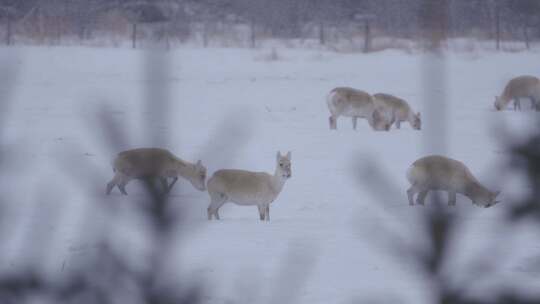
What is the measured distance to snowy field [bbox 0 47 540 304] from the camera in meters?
2.01

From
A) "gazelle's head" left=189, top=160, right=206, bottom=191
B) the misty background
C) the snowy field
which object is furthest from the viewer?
"gazelle's head" left=189, top=160, right=206, bottom=191

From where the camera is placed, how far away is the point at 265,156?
16.1 metres

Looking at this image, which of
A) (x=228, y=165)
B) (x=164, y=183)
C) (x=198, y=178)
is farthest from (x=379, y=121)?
(x=164, y=183)

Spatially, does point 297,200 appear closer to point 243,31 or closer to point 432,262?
point 432,262

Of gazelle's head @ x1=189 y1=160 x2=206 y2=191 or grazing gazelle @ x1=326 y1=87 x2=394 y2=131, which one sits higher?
grazing gazelle @ x1=326 y1=87 x2=394 y2=131

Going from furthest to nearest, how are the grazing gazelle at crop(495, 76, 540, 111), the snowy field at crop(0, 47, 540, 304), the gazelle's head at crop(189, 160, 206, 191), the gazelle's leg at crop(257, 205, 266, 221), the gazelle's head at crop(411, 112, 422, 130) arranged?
the grazing gazelle at crop(495, 76, 540, 111), the gazelle's head at crop(411, 112, 422, 130), the gazelle's head at crop(189, 160, 206, 191), the gazelle's leg at crop(257, 205, 266, 221), the snowy field at crop(0, 47, 540, 304)

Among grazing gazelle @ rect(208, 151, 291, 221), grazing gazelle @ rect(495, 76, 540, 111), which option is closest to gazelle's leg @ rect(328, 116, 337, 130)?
grazing gazelle @ rect(495, 76, 540, 111)

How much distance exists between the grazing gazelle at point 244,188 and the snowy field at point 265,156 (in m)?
0.24

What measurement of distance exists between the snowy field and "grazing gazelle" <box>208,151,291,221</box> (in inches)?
9.5

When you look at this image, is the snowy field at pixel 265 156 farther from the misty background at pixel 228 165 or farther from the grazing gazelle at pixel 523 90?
the grazing gazelle at pixel 523 90

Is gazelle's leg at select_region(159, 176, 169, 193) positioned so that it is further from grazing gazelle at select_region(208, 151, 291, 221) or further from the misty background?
grazing gazelle at select_region(208, 151, 291, 221)

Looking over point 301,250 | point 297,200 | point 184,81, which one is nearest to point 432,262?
point 301,250

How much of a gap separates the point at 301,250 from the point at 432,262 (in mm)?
6411

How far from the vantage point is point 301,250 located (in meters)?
8.00
